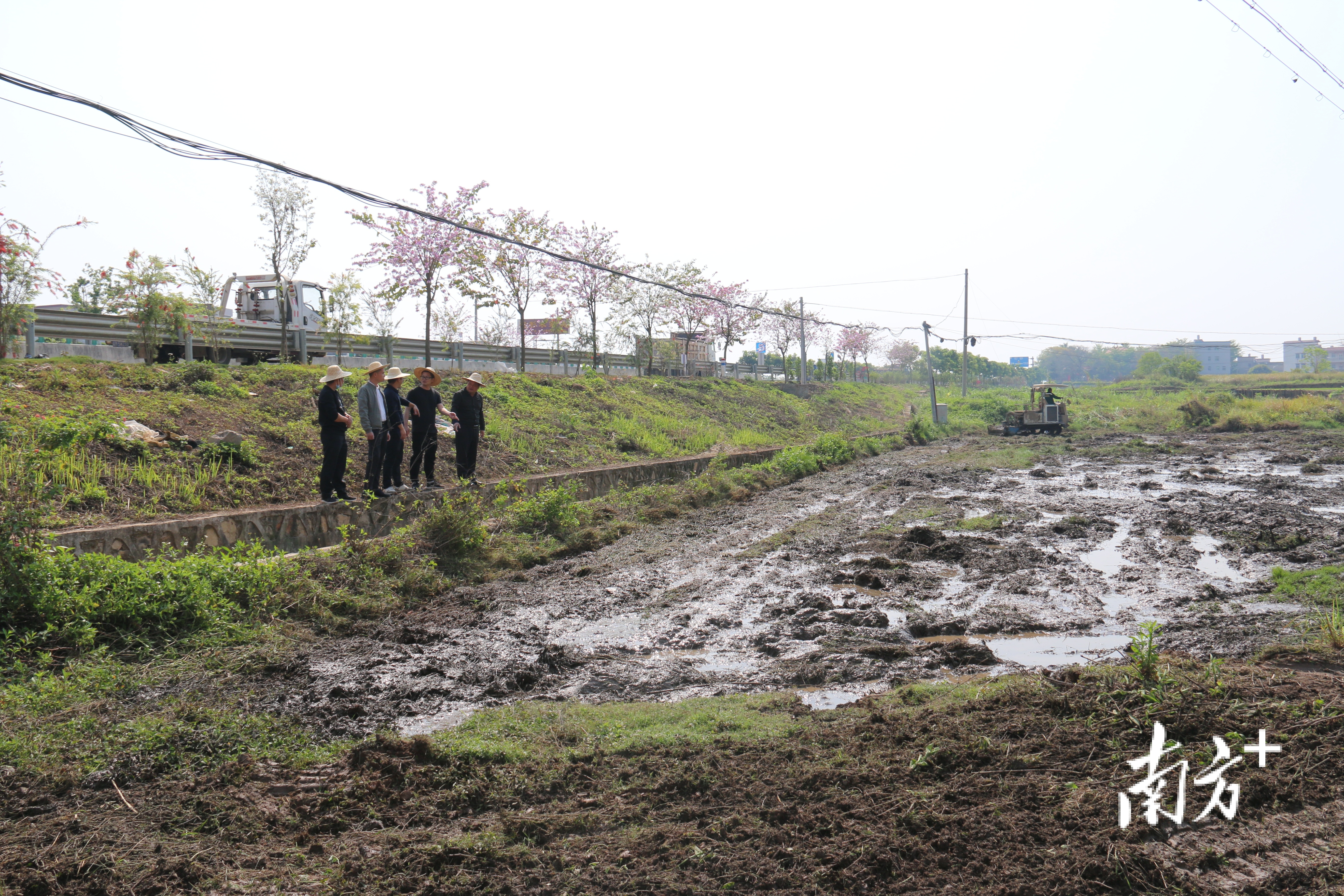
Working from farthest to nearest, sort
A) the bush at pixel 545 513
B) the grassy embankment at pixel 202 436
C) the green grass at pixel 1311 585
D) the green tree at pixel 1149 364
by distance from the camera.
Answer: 1. the green tree at pixel 1149 364
2. the bush at pixel 545 513
3. the grassy embankment at pixel 202 436
4. the green grass at pixel 1311 585

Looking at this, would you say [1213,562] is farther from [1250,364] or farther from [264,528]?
[1250,364]

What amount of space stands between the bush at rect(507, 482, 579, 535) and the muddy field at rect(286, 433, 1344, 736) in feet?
2.85

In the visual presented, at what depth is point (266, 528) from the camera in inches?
353

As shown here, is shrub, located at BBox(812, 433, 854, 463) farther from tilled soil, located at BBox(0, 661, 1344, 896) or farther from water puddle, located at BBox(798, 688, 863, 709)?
tilled soil, located at BBox(0, 661, 1344, 896)

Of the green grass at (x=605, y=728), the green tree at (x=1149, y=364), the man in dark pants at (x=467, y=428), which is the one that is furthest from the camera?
the green tree at (x=1149, y=364)

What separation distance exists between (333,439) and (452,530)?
1758mm

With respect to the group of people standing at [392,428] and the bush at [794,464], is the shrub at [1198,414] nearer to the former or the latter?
the bush at [794,464]

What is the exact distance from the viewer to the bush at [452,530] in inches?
369

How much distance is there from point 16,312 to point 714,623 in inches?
462

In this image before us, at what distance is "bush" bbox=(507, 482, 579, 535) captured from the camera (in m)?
11.0

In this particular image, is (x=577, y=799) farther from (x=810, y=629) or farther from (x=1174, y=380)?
(x=1174, y=380)

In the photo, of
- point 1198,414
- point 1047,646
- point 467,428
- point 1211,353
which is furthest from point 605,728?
point 1211,353

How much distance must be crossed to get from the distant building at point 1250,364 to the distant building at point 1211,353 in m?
1.51

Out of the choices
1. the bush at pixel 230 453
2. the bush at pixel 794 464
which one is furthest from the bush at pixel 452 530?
the bush at pixel 794 464
